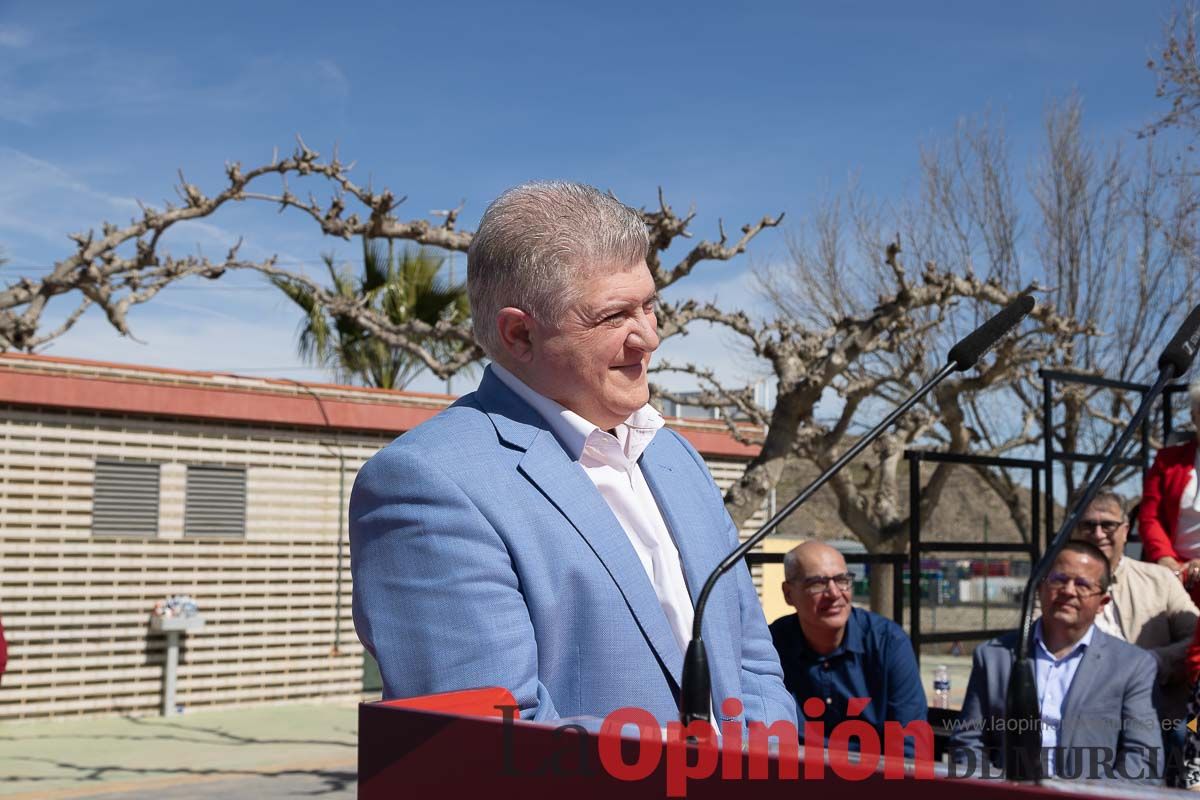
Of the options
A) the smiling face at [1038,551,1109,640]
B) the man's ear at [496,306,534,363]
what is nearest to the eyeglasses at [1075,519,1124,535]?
the smiling face at [1038,551,1109,640]

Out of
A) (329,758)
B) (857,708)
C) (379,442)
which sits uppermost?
(379,442)

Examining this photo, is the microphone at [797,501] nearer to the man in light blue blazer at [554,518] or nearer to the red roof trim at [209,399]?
the man in light blue blazer at [554,518]

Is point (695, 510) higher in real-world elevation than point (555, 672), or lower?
higher

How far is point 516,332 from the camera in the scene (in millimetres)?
1944

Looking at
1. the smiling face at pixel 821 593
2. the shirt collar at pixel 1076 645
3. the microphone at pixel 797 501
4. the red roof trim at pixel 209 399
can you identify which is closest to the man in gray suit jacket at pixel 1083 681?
the shirt collar at pixel 1076 645

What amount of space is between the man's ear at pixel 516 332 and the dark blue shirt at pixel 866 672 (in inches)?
138

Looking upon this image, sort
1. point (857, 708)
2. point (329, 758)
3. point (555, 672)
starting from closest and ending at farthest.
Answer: point (555, 672)
point (857, 708)
point (329, 758)

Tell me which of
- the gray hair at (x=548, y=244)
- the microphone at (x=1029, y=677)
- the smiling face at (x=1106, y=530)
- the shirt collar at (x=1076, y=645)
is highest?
the gray hair at (x=548, y=244)

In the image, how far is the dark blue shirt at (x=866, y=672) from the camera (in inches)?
202

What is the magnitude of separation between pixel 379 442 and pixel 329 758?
4.96 metres

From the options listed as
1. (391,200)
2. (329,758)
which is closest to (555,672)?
(391,200)

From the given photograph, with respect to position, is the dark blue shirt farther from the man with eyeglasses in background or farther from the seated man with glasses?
the man with eyeglasses in background

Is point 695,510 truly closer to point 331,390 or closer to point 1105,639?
point 1105,639

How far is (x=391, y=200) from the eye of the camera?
8234 mm
